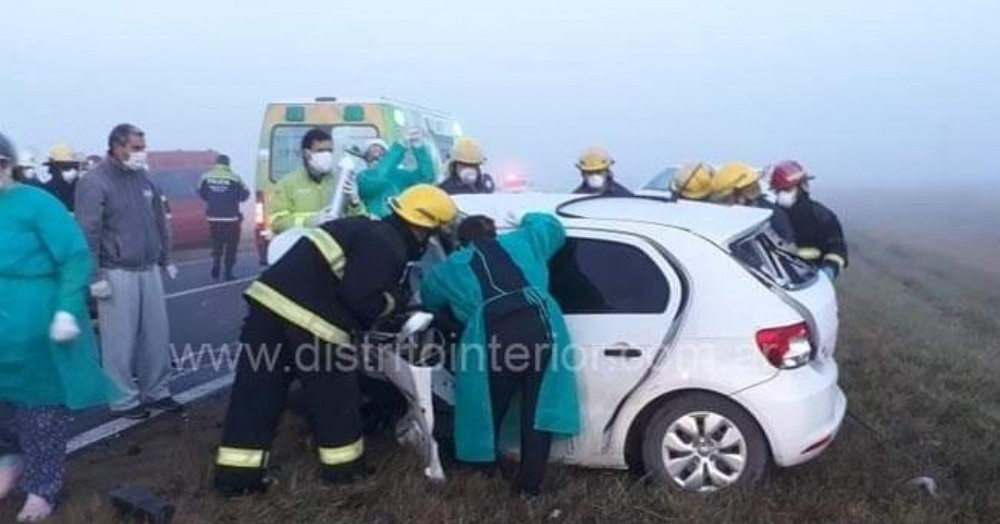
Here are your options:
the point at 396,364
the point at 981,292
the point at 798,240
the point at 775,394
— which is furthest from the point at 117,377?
the point at 981,292

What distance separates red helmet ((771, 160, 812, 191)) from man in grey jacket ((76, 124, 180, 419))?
13.4 ft

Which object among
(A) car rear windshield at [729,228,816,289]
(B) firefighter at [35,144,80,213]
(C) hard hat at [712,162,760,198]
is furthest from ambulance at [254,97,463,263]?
(A) car rear windshield at [729,228,816,289]

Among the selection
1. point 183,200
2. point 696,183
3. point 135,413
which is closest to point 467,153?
point 696,183

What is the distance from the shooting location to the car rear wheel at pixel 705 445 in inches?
186

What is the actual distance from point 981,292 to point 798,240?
14.3m

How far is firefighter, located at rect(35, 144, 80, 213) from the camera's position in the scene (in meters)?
9.26

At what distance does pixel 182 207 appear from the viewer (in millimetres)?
17719

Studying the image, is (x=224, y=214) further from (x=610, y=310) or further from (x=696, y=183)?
(x=610, y=310)

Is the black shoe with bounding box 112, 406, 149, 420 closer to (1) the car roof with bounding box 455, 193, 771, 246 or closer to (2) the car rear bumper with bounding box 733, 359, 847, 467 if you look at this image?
(1) the car roof with bounding box 455, 193, 771, 246

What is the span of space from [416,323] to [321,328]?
442mm

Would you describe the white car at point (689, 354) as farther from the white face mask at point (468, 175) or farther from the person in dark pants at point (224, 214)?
the person in dark pants at point (224, 214)

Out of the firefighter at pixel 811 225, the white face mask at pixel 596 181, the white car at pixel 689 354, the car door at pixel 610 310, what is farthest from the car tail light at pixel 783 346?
the white face mask at pixel 596 181

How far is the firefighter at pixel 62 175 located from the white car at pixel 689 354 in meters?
5.69

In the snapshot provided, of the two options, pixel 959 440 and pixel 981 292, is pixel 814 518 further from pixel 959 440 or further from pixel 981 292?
pixel 981 292
